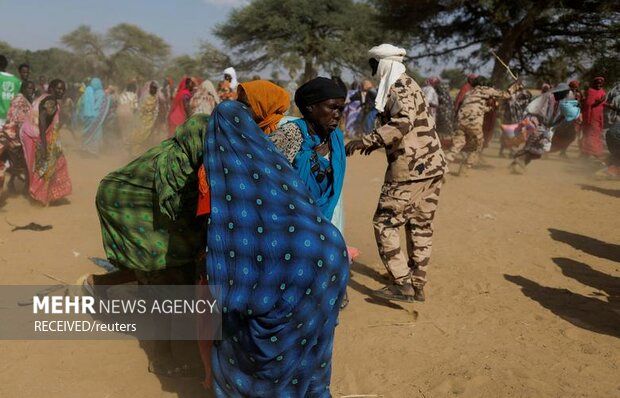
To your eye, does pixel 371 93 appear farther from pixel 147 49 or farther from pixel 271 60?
pixel 147 49

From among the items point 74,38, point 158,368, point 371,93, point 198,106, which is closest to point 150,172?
point 158,368

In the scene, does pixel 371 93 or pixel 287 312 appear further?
pixel 371 93

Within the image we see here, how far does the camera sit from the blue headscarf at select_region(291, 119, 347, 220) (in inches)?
119


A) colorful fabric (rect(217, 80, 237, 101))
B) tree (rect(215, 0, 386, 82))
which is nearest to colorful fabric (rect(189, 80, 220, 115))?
colorful fabric (rect(217, 80, 237, 101))

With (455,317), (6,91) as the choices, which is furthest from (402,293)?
(6,91)

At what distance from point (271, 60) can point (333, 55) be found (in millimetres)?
3576

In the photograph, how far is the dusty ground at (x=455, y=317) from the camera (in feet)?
10.6

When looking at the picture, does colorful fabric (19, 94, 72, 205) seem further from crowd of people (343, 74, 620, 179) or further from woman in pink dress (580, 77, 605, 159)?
woman in pink dress (580, 77, 605, 159)

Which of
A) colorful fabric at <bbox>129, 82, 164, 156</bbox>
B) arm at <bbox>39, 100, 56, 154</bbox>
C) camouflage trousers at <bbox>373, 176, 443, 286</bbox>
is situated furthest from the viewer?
colorful fabric at <bbox>129, 82, 164, 156</bbox>

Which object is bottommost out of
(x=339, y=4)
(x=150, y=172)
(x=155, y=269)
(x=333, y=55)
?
(x=155, y=269)

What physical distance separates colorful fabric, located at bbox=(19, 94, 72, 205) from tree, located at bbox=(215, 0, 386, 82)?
2212 centimetres

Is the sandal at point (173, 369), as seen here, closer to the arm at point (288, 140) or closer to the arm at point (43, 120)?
the arm at point (288, 140)

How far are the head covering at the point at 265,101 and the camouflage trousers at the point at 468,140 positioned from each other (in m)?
7.34

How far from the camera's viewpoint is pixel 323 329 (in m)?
2.68
